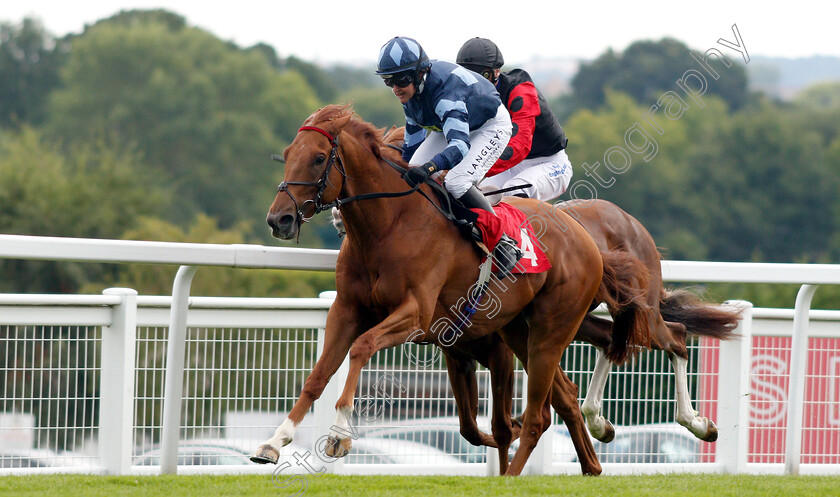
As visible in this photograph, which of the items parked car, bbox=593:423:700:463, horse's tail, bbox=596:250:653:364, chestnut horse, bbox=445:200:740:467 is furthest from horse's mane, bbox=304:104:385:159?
parked car, bbox=593:423:700:463

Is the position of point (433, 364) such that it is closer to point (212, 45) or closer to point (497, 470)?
point (497, 470)

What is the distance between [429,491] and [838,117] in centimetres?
7069

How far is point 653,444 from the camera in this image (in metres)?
6.11

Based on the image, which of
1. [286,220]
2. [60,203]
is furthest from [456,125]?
[60,203]

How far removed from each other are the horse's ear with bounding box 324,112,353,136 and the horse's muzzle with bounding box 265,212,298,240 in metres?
0.49

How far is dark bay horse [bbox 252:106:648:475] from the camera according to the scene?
14.3 ft

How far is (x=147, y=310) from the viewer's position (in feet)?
16.5

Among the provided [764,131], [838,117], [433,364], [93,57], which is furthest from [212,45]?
[433,364]

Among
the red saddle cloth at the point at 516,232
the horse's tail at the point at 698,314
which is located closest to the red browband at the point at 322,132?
the red saddle cloth at the point at 516,232

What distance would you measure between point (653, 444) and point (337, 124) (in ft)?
9.02

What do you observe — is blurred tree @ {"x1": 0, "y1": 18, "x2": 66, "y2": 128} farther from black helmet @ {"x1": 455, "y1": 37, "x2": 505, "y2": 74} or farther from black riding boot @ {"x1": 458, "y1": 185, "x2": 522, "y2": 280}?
black riding boot @ {"x1": 458, "y1": 185, "x2": 522, "y2": 280}

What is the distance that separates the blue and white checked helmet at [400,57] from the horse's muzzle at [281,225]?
2.68 feet

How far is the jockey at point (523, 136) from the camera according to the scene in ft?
18.2

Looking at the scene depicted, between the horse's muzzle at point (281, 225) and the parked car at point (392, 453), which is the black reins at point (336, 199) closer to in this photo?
the horse's muzzle at point (281, 225)
